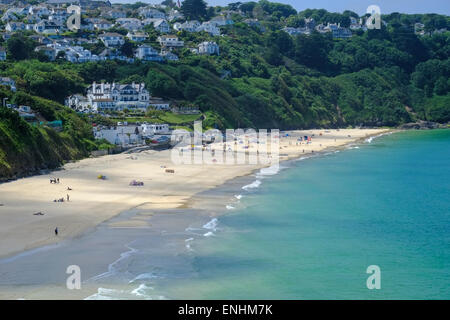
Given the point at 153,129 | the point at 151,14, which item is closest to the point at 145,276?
the point at 153,129

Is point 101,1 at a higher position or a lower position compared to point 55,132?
higher

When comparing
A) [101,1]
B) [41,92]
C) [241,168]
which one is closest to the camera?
[241,168]

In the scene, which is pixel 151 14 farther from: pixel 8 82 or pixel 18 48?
pixel 8 82

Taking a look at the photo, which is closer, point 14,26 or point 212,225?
point 212,225

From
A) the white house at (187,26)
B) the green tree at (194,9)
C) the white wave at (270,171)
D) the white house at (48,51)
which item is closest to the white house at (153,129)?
the white wave at (270,171)

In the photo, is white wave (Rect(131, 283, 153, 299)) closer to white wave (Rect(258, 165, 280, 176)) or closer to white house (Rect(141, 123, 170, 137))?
white wave (Rect(258, 165, 280, 176))

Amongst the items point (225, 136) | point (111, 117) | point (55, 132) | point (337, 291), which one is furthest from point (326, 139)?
point (337, 291)

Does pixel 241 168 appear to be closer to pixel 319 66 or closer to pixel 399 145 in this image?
pixel 399 145
